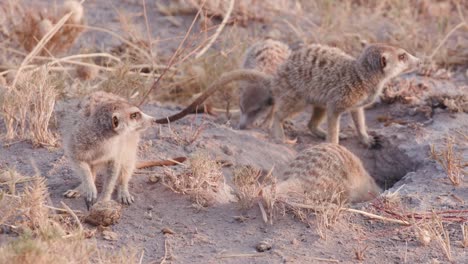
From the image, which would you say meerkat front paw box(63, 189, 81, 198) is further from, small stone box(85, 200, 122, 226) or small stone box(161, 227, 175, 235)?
small stone box(161, 227, 175, 235)

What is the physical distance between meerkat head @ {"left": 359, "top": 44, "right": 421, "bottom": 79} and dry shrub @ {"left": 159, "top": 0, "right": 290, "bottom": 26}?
2.45 metres

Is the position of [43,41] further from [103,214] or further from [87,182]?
[103,214]

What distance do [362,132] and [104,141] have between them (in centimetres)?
270

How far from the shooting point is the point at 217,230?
447 cm

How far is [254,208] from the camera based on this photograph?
15.3 feet

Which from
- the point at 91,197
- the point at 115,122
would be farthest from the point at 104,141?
the point at 91,197

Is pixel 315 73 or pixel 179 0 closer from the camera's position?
pixel 315 73

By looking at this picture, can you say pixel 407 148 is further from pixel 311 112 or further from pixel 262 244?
pixel 262 244

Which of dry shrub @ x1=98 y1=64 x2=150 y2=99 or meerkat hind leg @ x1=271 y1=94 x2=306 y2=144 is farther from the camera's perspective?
meerkat hind leg @ x1=271 y1=94 x2=306 y2=144

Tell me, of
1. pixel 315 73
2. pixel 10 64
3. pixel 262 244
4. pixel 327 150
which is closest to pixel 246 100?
pixel 315 73

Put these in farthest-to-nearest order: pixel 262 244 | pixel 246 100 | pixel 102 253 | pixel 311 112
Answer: pixel 311 112 → pixel 246 100 → pixel 262 244 → pixel 102 253

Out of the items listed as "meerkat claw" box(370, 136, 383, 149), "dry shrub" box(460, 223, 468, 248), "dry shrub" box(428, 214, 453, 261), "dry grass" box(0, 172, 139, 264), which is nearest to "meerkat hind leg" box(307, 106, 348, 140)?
"meerkat claw" box(370, 136, 383, 149)

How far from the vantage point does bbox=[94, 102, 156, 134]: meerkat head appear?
450 centimetres

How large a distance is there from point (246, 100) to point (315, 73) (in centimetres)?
75
